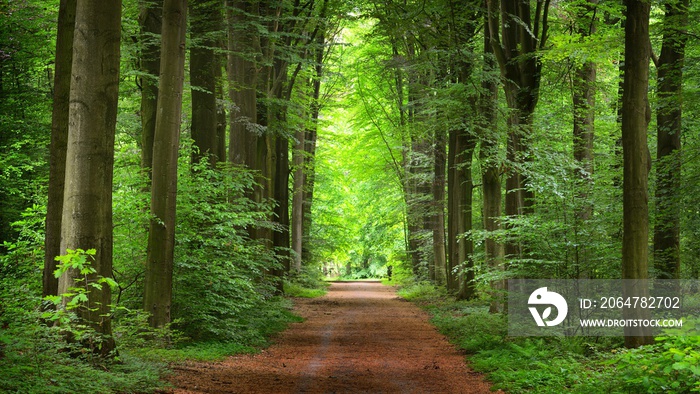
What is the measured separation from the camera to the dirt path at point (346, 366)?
925 centimetres

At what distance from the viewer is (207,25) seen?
16.1 meters

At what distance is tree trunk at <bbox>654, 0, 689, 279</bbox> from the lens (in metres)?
13.1

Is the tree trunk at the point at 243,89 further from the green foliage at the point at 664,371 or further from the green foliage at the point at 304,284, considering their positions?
the green foliage at the point at 304,284

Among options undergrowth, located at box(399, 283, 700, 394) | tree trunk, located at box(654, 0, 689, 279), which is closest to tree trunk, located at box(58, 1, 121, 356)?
undergrowth, located at box(399, 283, 700, 394)

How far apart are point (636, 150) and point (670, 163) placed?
460 centimetres

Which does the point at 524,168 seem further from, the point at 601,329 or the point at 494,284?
the point at 494,284

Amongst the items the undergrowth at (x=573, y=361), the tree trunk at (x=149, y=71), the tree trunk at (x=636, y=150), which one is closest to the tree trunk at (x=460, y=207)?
the undergrowth at (x=573, y=361)

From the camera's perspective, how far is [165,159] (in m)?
11.3

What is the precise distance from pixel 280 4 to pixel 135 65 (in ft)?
15.5

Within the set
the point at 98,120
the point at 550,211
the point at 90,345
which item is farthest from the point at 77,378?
the point at 550,211

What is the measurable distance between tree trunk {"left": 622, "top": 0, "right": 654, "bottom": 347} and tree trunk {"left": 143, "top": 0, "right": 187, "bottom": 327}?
298 inches

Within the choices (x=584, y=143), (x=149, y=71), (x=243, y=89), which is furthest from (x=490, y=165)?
(x=149, y=71)

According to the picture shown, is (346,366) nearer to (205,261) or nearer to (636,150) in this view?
(205,261)

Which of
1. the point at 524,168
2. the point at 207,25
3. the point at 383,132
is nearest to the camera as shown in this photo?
the point at 524,168
